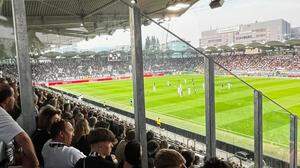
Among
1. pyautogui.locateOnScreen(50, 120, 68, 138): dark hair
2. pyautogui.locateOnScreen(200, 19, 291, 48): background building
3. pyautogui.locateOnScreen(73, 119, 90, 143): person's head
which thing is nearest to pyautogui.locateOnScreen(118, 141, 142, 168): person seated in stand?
pyautogui.locateOnScreen(50, 120, 68, 138): dark hair

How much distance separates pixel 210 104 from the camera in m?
2.84

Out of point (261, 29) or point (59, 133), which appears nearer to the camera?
point (59, 133)

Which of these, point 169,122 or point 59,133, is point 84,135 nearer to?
point 59,133

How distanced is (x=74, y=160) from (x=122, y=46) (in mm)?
963

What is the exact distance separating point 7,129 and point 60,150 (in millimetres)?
612

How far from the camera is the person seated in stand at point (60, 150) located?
2807 mm

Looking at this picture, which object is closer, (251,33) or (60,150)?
(60,150)

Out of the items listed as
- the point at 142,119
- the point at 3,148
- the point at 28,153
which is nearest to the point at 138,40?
the point at 142,119

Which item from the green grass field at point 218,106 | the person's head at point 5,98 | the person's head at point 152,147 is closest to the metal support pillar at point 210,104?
the person's head at point 152,147

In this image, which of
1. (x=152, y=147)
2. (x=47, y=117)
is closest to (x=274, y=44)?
(x=152, y=147)

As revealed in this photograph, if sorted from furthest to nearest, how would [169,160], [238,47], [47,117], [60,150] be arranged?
[238,47] → [47,117] → [60,150] → [169,160]

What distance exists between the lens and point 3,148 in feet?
8.64

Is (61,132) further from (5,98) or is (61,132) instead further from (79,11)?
(79,11)

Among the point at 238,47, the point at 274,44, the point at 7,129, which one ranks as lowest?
the point at 7,129
